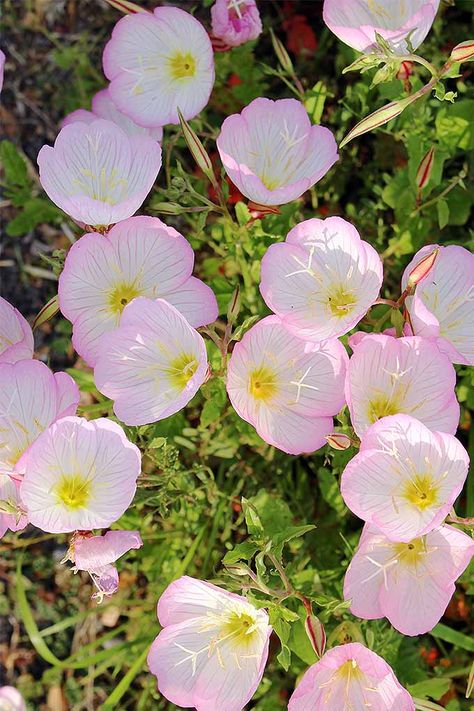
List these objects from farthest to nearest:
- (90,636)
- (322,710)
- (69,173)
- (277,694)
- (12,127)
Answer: (12,127)
(90,636)
(277,694)
(69,173)
(322,710)

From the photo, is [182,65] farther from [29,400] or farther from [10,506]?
[10,506]

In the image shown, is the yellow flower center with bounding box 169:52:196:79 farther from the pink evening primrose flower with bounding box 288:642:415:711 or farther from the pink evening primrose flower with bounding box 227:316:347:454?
the pink evening primrose flower with bounding box 288:642:415:711

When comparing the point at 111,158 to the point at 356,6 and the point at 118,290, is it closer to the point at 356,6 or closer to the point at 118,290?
the point at 118,290

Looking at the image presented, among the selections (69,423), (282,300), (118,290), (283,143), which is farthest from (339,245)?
(69,423)

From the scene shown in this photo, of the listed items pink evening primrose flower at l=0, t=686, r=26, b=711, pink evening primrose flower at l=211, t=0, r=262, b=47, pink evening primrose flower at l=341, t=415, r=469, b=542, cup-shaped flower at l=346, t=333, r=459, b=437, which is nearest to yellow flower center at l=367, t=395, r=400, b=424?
cup-shaped flower at l=346, t=333, r=459, b=437

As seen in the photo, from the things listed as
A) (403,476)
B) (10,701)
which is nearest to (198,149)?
(403,476)

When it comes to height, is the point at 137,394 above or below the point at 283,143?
below

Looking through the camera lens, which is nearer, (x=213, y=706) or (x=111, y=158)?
(x=213, y=706)
